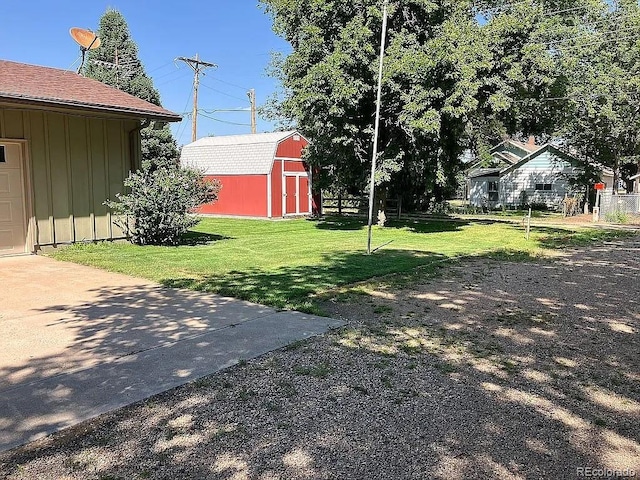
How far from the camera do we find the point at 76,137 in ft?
33.1

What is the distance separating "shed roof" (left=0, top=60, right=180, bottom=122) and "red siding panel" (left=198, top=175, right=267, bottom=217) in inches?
411

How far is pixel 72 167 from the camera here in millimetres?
10086

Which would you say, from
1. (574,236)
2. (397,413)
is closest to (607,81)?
(574,236)

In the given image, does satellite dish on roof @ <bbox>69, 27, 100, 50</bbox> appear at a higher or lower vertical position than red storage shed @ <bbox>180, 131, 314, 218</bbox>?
higher

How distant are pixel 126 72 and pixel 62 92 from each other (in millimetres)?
21571

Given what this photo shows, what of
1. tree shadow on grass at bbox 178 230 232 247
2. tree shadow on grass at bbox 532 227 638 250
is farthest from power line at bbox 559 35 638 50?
tree shadow on grass at bbox 178 230 232 247

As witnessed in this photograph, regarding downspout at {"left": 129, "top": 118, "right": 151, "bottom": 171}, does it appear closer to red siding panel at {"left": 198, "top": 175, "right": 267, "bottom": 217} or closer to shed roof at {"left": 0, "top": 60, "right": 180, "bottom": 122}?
shed roof at {"left": 0, "top": 60, "right": 180, "bottom": 122}

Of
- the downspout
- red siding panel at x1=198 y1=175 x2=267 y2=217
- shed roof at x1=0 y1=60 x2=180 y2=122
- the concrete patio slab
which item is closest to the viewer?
the concrete patio slab

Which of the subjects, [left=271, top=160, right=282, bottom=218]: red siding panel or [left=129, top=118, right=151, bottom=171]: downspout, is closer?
[left=129, top=118, right=151, bottom=171]: downspout

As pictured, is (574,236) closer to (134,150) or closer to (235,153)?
(134,150)

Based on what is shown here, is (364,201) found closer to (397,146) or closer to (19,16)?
(397,146)

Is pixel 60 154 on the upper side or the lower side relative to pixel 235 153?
lower

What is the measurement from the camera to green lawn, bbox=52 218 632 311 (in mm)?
7113

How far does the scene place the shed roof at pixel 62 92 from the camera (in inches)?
348
